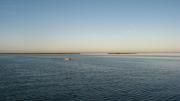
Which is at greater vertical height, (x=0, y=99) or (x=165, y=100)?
(x=0, y=99)

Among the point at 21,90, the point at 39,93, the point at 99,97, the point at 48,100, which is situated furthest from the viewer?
the point at 21,90

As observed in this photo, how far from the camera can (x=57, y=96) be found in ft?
63.3

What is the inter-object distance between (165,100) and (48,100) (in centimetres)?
1269

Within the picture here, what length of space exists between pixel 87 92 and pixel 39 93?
598 centimetres

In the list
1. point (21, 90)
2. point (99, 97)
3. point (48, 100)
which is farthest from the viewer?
point (21, 90)

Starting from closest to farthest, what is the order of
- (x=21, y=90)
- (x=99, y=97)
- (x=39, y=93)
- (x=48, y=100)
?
(x=48, y=100), (x=99, y=97), (x=39, y=93), (x=21, y=90)

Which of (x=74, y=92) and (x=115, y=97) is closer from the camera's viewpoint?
(x=115, y=97)

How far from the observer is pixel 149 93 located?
813 inches

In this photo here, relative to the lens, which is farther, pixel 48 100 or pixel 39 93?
pixel 39 93

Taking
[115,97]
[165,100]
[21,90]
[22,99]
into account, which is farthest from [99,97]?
[21,90]


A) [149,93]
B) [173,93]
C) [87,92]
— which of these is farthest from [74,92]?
[173,93]

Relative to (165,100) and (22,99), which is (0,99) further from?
(165,100)

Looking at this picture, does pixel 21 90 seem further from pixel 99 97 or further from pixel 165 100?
pixel 165 100

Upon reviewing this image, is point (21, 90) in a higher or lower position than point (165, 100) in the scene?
higher
